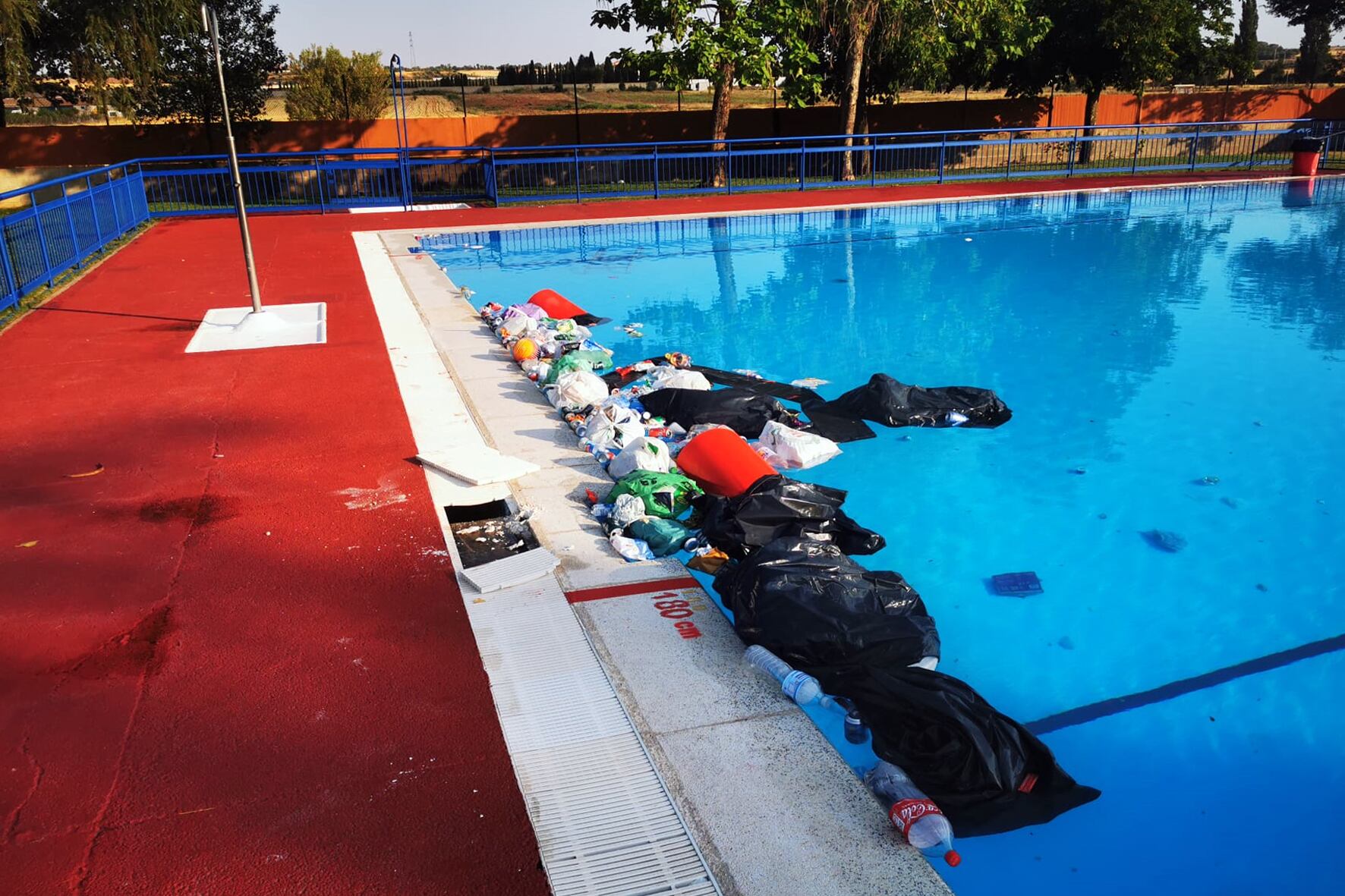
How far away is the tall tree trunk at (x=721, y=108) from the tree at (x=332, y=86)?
19.2 metres

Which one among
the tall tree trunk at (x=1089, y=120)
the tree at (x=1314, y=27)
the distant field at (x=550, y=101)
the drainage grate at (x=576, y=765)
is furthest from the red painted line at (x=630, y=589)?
the tree at (x=1314, y=27)

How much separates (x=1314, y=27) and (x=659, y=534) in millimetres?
77391

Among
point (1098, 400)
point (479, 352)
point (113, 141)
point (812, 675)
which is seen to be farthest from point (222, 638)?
point (113, 141)

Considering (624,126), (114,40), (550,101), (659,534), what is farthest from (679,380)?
(550,101)

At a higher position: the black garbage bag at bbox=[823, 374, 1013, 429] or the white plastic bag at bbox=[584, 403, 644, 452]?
the white plastic bag at bbox=[584, 403, 644, 452]

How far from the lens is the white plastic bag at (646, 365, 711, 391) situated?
9.05 m

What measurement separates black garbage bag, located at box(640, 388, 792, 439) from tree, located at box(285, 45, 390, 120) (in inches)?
1404

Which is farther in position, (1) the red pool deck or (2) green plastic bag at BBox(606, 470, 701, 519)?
(2) green plastic bag at BBox(606, 470, 701, 519)

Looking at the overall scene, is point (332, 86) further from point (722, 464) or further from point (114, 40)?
point (722, 464)

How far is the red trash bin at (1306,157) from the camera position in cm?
2653

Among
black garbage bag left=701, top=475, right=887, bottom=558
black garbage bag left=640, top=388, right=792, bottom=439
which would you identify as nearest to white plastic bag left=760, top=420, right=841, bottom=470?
black garbage bag left=640, top=388, right=792, bottom=439

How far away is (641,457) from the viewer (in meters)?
6.96

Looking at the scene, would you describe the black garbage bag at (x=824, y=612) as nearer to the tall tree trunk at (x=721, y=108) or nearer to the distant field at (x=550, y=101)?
the tall tree trunk at (x=721, y=108)

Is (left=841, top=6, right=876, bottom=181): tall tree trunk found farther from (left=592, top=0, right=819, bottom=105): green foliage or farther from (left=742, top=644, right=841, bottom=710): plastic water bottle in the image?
(left=742, top=644, right=841, bottom=710): plastic water bottle
